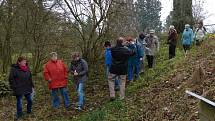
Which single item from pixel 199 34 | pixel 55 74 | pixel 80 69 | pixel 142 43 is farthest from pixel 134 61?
pixel 199 34

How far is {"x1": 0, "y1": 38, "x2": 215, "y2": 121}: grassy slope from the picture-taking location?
10.1m

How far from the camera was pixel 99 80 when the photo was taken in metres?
16.8

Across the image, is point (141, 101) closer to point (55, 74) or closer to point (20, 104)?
point (55, 74)

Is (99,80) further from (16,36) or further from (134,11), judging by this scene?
(16,36)

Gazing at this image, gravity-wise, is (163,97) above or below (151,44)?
below

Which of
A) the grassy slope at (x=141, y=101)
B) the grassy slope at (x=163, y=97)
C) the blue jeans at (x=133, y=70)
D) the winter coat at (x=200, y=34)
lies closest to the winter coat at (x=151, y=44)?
the grassy slope at (x=141, y=101)

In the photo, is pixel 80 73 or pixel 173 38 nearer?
pixel 80 73

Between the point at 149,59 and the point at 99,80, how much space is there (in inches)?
80.1

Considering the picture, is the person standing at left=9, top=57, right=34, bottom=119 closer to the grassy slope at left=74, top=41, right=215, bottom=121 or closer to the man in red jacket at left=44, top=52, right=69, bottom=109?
the man in red jacket at left=44, top=52, right=69, bottom=109

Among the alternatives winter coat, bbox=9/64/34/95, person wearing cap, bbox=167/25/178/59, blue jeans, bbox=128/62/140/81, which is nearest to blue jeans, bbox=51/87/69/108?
winter coat, bbox=9/64/34/95

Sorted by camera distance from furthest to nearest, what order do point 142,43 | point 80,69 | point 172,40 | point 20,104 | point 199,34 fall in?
point 199,34 < point 172,40 < point 142,43 < point 80,69 < point 20,104

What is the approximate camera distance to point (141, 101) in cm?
Answer: 1180

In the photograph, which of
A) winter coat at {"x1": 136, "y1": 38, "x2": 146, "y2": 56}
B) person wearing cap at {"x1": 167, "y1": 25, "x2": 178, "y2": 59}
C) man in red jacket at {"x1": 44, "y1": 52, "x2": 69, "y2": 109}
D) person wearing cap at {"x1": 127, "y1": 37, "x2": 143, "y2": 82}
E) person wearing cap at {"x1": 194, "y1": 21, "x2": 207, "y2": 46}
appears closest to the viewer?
man in red jacket at {"x1": 44, "y1": 52, "x2": 69, "y2": 109}

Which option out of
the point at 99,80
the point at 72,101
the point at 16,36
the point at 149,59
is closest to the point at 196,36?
the point at 149,59
